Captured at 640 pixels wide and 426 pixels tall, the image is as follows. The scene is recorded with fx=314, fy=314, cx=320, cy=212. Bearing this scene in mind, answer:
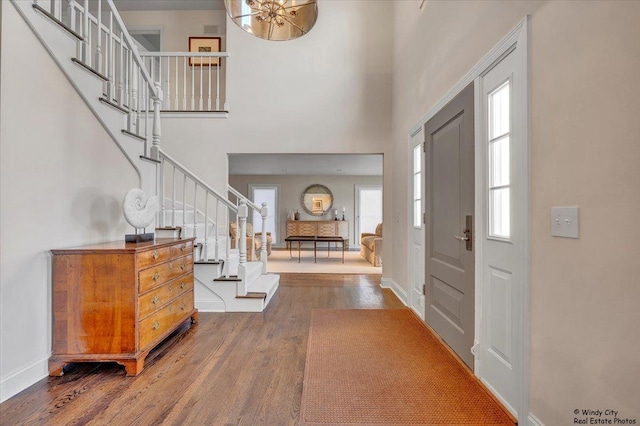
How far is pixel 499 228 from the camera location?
1840 mm

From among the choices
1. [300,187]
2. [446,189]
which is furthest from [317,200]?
[446,189]

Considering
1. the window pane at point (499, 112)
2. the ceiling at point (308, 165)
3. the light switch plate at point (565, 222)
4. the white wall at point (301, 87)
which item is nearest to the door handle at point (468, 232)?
the window pane at point (499, 112)

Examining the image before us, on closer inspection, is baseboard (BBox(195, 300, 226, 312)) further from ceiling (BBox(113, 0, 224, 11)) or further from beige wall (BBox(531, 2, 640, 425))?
ceiling (BBox(113, 0, 224, 11))

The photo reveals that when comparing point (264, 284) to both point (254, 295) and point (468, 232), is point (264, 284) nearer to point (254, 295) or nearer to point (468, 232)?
point (254, 295)

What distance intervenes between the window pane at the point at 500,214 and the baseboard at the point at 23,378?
2.92 m

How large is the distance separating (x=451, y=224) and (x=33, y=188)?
2.85 meters

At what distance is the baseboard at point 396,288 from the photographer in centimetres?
385

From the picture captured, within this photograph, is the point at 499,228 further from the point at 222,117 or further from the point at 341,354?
the point at 222,117

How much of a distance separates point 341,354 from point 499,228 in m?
1.44

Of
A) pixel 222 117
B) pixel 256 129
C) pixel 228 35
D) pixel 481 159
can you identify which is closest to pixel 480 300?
pixel 481 159

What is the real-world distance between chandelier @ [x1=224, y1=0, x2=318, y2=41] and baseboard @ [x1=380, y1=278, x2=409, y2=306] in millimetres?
3039

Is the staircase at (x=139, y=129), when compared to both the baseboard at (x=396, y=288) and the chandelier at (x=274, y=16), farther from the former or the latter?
the baseboard at (x=396, y=288)

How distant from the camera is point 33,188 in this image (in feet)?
6.33

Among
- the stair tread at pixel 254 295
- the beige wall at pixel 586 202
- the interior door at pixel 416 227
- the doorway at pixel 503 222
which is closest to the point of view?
the beige wall at pixel 586 202
